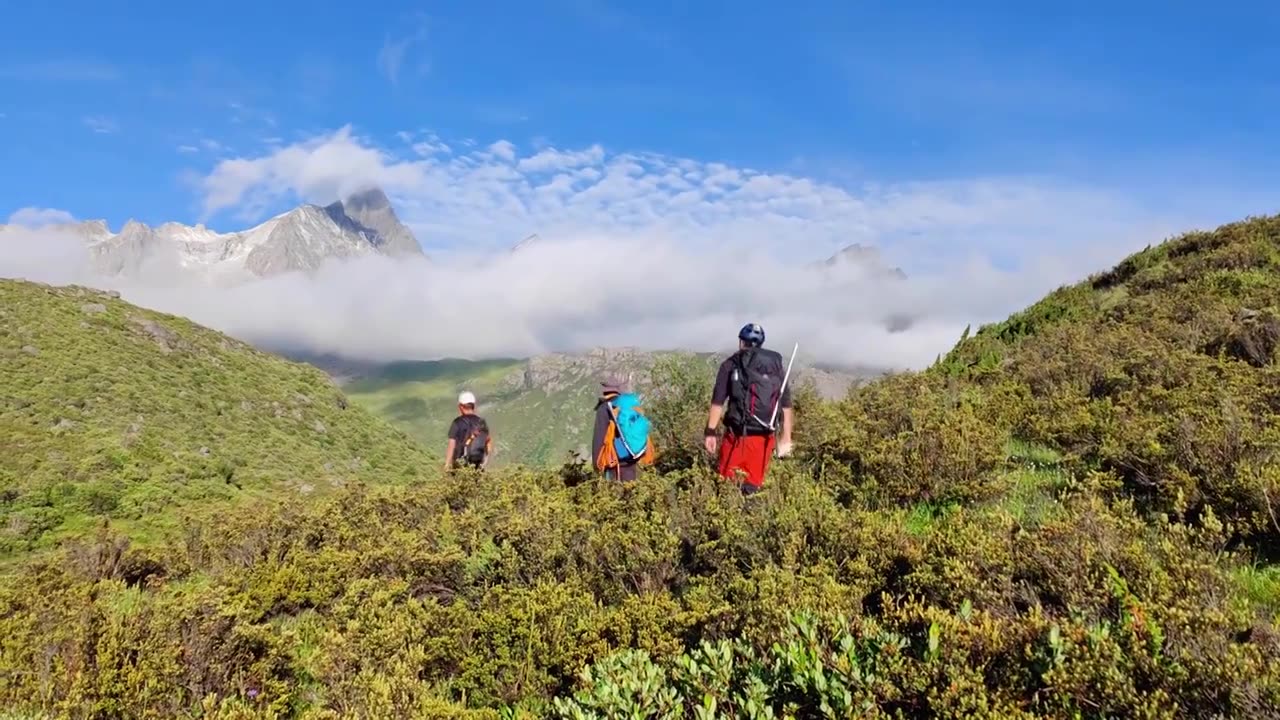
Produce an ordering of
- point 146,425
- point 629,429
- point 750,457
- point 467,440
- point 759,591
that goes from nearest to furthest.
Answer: point 759,591
point 750,457
point 629,429
point 467,440
point 146,425

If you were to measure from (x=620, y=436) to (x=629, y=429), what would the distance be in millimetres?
145

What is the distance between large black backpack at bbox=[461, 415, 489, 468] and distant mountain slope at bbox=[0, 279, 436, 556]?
196 cm

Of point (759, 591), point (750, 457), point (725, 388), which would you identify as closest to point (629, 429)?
point (725, 388)

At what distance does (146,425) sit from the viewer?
20875 millimetres

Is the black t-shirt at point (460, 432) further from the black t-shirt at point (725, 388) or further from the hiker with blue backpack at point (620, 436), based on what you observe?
the black t-shirt at point (725, 388)

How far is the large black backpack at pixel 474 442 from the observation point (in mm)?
11008

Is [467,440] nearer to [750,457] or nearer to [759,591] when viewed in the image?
[750,457]

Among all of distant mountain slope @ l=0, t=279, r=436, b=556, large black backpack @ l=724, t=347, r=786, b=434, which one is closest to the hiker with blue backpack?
large black backpack @ l=724, t=347, r=786, b=434

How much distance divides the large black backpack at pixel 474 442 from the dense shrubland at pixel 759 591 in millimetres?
1689

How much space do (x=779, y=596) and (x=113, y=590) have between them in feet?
18.3

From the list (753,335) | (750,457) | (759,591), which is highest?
(753,335)

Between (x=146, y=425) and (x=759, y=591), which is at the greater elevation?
(x=759, y=591)

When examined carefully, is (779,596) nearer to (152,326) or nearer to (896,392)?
(896,392)


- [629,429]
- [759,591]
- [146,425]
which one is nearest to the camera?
[759,591]
